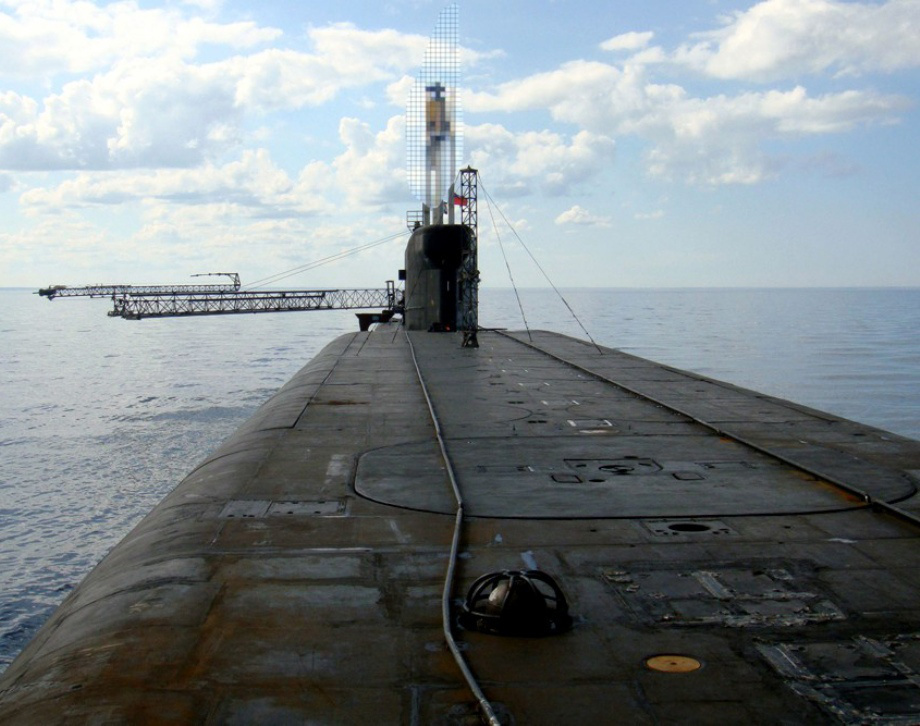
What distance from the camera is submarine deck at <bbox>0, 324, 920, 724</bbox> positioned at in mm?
5777

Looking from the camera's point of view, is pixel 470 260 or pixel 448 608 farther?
pixel 470 260

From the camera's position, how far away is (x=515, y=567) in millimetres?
8430

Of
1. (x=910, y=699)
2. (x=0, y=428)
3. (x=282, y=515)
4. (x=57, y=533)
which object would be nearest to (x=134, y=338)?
(x=0, y=428)

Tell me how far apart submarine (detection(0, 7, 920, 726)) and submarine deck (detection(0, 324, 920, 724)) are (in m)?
0.03

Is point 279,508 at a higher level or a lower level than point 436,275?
lower

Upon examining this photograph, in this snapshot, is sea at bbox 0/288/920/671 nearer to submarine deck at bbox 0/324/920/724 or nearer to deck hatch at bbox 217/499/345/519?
deck hatch at bbox 217/499/345/519

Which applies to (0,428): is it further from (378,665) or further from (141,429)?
(378,665)

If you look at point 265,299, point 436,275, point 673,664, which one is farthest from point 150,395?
point 673,664

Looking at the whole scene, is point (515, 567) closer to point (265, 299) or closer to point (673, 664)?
point (673, 664)

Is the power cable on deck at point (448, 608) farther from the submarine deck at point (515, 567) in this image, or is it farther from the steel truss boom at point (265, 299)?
the steel truss boom at point (265, 299)

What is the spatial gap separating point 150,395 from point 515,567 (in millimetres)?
36763

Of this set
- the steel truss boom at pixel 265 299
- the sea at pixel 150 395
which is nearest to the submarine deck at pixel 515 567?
the sea at pixel 150 395

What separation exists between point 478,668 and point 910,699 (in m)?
2.57

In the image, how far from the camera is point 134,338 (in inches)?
3516
